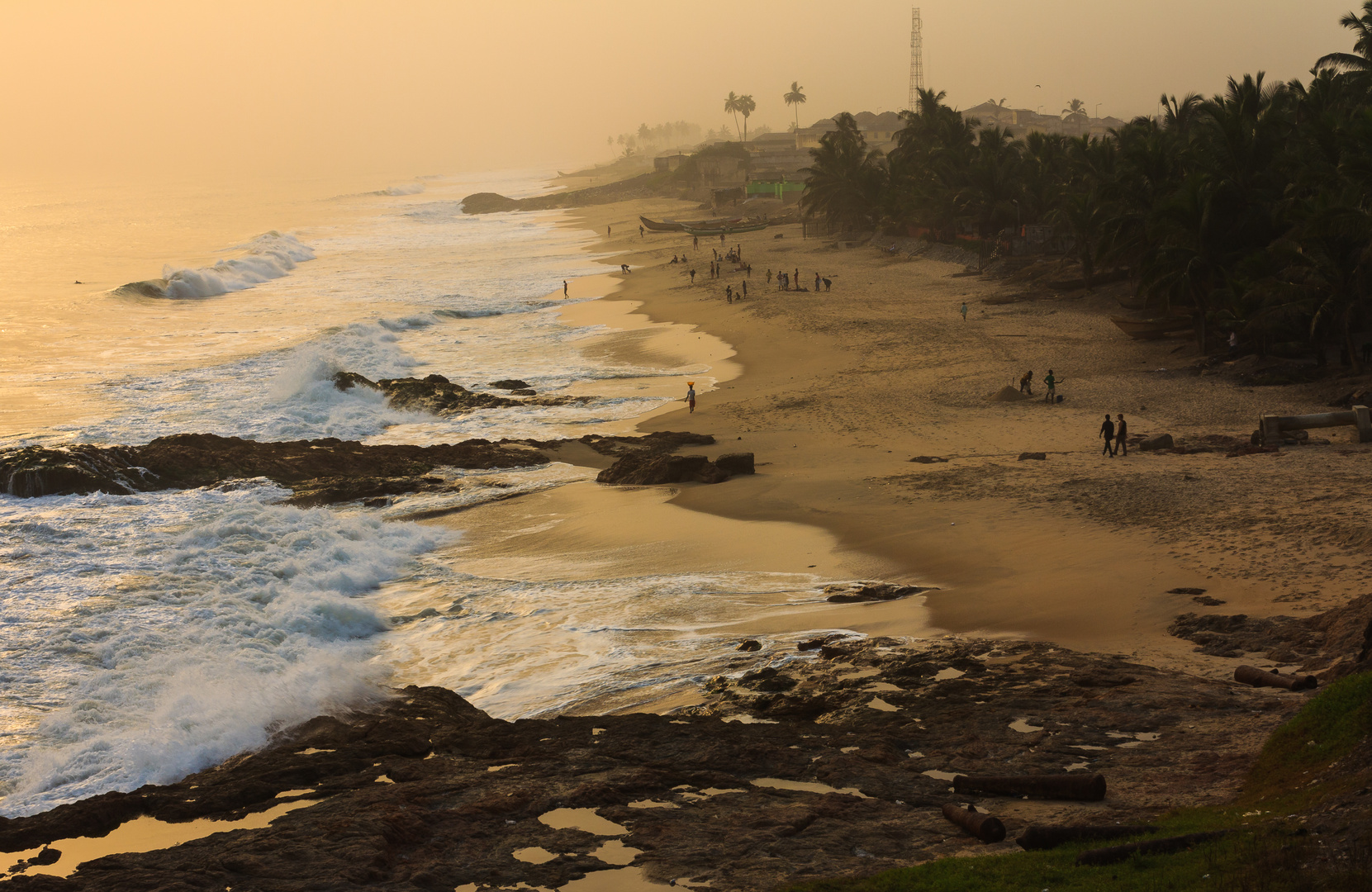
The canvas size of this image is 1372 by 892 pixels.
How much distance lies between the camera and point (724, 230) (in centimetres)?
8275

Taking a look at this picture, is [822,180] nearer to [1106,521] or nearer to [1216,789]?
[1106,521]

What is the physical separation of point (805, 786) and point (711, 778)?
96cm

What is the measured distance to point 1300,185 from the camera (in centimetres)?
2984

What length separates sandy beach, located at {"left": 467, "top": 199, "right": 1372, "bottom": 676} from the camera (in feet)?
48.7

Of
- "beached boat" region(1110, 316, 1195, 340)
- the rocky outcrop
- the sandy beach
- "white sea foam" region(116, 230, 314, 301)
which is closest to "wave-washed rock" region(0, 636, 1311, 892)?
the rocky outcrop

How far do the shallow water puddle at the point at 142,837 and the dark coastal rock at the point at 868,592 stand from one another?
326 inches

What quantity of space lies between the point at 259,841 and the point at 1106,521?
14.2 metres

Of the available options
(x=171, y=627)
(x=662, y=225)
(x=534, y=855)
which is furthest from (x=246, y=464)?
(x=662, y=225)

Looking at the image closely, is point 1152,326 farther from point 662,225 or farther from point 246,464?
point 662,225

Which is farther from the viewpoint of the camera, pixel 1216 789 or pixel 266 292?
pixel 266 292

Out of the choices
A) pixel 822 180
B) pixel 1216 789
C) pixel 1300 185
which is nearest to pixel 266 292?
pixel 822 180

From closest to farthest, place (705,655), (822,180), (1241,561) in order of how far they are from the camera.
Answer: (705,655) → (1241,561) → (822,180)

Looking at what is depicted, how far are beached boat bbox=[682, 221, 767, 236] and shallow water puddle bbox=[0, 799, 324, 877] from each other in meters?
73.4

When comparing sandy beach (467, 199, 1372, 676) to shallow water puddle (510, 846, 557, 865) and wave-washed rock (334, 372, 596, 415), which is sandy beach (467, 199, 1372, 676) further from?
shallow water puddle (510, 846, 557, 865)
